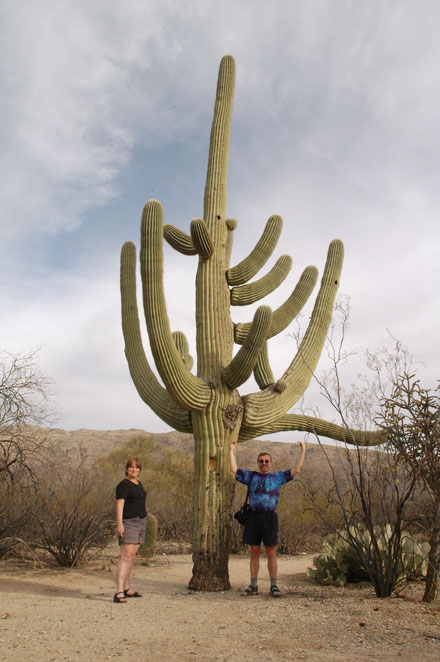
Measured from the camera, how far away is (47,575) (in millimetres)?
7215

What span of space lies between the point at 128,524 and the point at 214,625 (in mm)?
1444

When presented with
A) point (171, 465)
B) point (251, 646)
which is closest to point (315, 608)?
point (251, 646)

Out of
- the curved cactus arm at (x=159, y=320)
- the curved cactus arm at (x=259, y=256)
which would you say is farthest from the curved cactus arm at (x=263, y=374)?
the curved cactus arm at (x=159, y=320)

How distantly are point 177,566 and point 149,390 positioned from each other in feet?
11.4

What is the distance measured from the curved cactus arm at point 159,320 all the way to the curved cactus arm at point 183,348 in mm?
1790

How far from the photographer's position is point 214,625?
14.2ft

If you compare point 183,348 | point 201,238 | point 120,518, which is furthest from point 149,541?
point 201,238

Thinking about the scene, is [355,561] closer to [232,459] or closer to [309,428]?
[309,428]

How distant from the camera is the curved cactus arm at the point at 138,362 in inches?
263

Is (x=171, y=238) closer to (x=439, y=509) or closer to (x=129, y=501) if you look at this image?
(x=129, y=501)

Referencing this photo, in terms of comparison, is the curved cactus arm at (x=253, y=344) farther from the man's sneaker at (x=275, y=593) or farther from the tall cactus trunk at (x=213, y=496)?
the man's sneaker at (x=275, y=593)

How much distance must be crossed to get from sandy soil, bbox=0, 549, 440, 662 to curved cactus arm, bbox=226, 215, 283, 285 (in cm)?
398

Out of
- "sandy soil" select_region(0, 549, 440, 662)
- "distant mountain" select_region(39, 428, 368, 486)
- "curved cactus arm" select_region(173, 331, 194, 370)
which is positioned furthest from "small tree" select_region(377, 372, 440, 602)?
"distant mountain" select_region(39, 428, 368, 486)

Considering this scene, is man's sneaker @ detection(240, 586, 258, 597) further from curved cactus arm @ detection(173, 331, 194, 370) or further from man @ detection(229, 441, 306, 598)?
curved cactus arm @ detection(173, 331, 194, 370)
